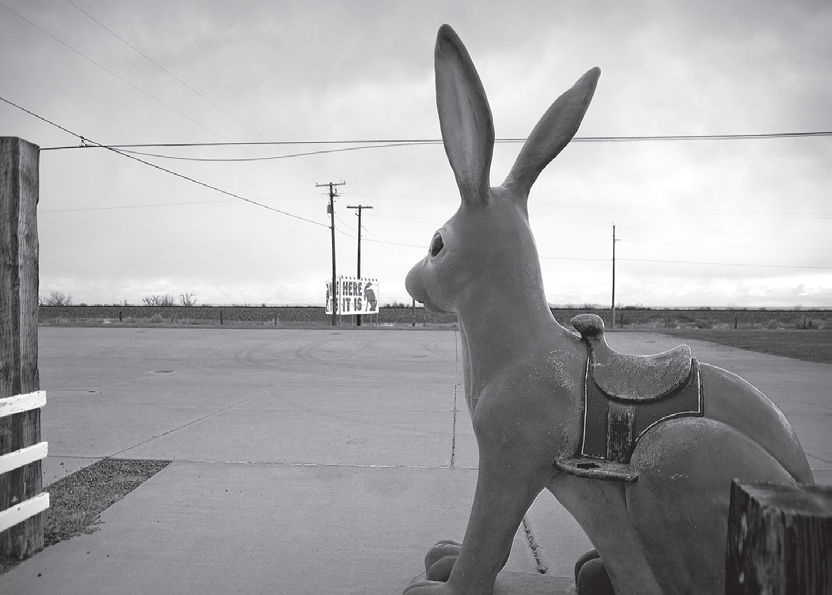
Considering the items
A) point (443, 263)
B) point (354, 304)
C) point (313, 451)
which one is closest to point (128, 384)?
point (313, 451)

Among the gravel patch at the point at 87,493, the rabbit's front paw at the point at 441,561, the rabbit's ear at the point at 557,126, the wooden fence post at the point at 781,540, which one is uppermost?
the rabbit's ear at the point at 557,126

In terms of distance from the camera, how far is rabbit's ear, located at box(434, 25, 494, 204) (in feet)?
6.11

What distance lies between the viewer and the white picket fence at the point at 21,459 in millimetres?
2754

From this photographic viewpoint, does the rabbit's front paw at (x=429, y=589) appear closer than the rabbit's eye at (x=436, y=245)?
Yes

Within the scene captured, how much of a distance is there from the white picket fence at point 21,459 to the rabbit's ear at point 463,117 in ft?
8.29

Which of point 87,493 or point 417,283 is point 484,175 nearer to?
point 417,283

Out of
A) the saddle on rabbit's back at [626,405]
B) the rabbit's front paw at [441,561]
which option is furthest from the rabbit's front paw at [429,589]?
the saddle on rabbit's back at [626,405]

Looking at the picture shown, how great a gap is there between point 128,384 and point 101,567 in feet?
21.3

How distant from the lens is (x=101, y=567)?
109 inches

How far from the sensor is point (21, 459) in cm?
286

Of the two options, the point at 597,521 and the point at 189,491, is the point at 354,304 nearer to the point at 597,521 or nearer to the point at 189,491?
the point at 189,491

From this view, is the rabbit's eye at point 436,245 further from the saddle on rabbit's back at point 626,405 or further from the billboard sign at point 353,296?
the billboard sign at point 353,296

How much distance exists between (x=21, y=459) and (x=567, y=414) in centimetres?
279

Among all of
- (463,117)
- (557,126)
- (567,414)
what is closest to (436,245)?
(463,117)
